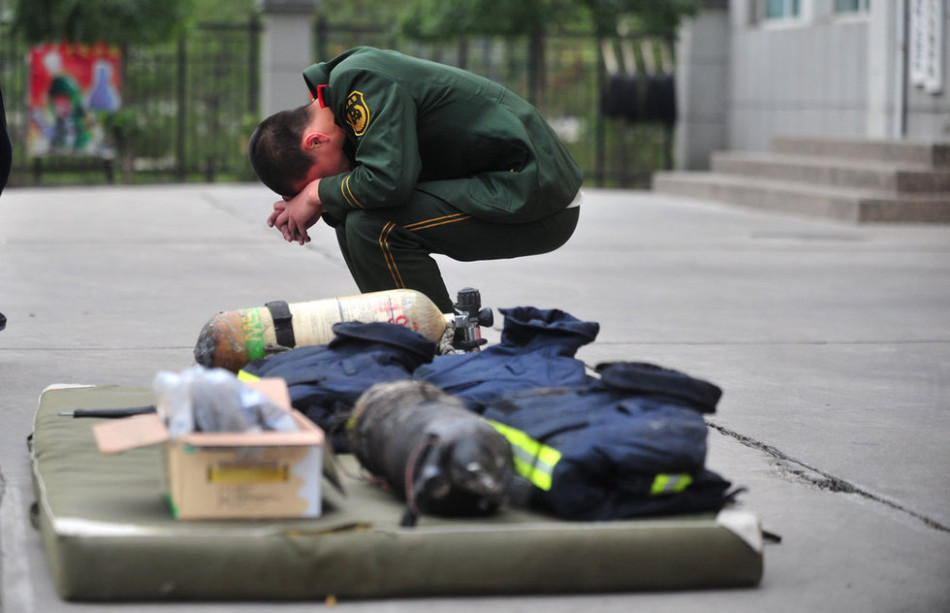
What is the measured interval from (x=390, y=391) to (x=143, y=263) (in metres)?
6.44

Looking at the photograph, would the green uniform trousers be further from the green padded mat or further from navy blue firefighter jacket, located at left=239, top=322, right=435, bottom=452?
the green padded mat

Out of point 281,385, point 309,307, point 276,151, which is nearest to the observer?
point 281,385

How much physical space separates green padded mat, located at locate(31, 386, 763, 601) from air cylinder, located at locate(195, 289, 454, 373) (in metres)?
1.20

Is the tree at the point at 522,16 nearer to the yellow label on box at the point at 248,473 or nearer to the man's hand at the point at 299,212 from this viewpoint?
the man's hand at the point at 299,212

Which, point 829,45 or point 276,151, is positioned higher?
point 829,45

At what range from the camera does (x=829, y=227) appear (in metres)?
13.5

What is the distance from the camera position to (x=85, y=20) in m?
18.6

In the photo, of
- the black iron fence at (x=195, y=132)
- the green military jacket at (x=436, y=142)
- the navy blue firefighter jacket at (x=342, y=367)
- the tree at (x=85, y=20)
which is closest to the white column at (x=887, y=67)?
the black iron fence at (x=195, y=132)

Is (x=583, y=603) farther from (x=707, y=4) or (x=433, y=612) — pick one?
(x=707, y=4)

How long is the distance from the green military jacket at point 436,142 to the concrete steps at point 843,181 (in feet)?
29.6

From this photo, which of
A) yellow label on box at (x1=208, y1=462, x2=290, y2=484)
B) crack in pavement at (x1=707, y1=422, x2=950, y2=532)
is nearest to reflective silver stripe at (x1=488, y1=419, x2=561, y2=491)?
yellow label on box at (x1=208, y1=462, x2=290, y2=484)

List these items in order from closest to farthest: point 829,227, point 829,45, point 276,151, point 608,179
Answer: point 276,151
point 829,227
point 829,45
point 608,179

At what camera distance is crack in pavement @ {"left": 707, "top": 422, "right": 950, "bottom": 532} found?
378 centimetres

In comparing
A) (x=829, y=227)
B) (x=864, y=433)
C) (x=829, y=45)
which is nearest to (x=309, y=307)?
(x=864, y=433)
